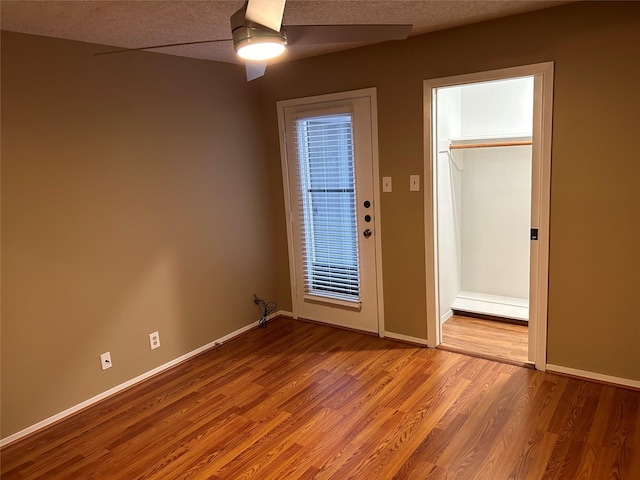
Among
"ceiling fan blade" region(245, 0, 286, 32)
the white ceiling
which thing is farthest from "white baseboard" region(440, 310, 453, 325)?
"ceiling fan blade" region(245, 0, 286, 32)

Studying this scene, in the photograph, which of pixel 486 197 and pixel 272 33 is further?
pixel 486 197

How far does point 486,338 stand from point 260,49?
2.91 m

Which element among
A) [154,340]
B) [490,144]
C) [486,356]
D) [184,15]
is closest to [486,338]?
[486,356]

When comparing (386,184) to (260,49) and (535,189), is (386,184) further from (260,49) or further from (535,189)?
(260,49)

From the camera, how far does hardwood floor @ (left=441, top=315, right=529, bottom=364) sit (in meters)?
3.49

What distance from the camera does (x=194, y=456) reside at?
8.17 feet

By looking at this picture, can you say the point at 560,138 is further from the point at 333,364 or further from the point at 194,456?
the point at 194,456

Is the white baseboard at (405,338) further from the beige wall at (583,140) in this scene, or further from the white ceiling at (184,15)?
the white ceiling at (184,15)

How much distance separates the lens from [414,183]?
3453mm

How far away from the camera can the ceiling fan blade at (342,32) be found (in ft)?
6.74

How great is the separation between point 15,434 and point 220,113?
2.62 metres

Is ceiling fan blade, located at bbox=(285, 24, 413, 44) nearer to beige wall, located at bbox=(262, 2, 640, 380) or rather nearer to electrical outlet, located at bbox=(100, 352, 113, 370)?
beige wall, located at bbox=(262, 2, 640, 380)

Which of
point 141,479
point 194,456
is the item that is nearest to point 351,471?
point 194,456

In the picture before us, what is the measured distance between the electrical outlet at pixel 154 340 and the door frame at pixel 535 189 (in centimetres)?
206
